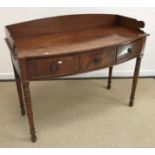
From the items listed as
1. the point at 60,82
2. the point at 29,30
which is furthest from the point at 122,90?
the point at 29,30

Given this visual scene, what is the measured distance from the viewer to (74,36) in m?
1.55

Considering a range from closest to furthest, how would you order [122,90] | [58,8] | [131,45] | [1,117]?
[131,45], [1,117], [58,8], [122,90]

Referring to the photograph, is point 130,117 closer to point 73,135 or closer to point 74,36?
point 73,135

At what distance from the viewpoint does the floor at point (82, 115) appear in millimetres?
1590

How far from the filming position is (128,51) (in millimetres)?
1513

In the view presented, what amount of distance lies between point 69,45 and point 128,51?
44 centimetres

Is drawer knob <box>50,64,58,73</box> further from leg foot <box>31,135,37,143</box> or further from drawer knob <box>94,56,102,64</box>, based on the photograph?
leg foot <box>31,135,37,143</box>

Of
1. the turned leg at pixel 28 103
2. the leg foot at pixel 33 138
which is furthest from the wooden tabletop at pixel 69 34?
the leg foot at pixel 33 138

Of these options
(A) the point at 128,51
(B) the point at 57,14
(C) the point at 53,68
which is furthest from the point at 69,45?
(B) the point at 57,14

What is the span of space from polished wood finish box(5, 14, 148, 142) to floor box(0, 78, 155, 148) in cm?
16

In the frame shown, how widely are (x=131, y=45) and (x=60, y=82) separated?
3.31 feet

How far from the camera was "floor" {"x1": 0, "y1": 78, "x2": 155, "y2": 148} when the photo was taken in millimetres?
1590

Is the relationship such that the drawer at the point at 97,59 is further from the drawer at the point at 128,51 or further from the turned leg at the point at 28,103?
the turned leg at the point at 28,103

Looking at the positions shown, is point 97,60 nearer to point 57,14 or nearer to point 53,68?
point 53,68
